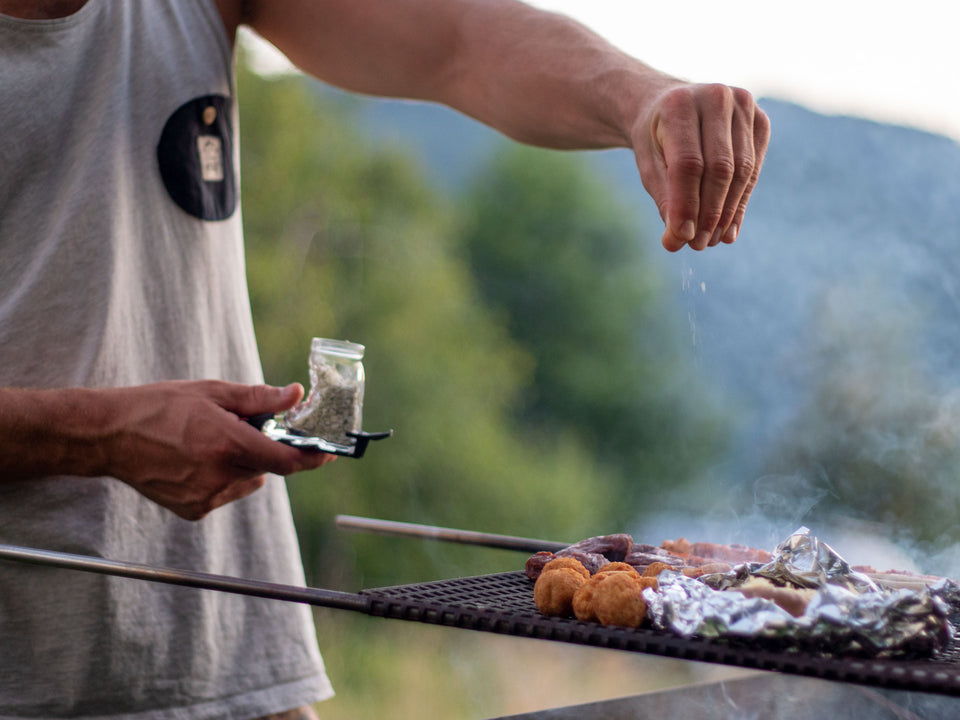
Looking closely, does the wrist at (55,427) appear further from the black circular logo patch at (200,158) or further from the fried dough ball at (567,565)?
the fried dough ball at (567,565)

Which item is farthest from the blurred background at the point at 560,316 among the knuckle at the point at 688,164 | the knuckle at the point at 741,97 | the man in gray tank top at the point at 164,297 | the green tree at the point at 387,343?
the knuckle at the point at 688,164

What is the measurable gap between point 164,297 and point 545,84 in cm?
73

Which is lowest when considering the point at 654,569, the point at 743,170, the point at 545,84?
the point at 654,569

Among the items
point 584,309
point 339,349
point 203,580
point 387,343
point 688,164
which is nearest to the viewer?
point 203,580

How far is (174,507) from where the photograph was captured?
135 centimetres

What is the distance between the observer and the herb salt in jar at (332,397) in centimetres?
131

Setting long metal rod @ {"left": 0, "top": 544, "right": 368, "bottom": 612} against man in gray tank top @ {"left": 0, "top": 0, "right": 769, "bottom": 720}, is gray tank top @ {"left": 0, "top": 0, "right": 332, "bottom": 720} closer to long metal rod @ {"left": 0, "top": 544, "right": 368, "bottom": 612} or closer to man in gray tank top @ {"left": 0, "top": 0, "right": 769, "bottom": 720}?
man in gray tank top @ {"left": 0, "top": 0, "right": 769, "bottom": 720}

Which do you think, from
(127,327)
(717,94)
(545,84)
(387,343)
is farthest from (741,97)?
(387,343)

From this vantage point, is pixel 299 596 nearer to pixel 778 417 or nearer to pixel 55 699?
pixel 55 699

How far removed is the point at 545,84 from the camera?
165 cm

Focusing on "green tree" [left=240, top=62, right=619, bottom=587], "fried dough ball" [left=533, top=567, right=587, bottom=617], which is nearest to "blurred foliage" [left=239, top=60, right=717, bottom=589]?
"green tree" [left=240, top=62, right=619, bottom=587]

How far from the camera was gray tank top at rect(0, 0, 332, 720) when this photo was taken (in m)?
1.47

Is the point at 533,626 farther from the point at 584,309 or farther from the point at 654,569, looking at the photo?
the point at 584,309

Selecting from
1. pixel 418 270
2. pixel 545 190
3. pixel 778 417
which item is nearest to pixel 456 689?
pixel 418 270
